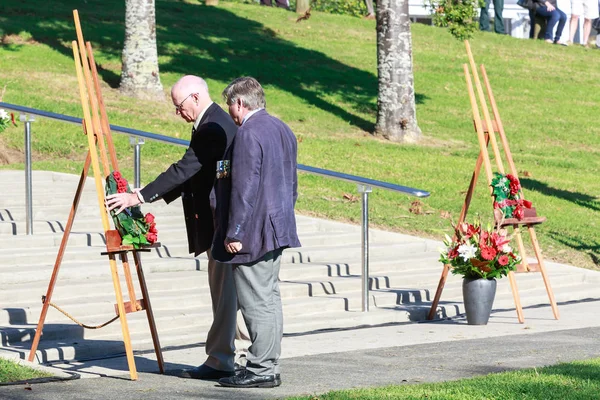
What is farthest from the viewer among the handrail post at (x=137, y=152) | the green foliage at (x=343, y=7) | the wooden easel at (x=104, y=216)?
the green foliage at (x=343, y=7)

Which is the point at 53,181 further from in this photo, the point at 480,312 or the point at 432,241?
the point at 480,312

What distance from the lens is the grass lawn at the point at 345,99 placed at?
15.4 metres

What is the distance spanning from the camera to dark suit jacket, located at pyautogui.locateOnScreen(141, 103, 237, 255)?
23.4 ft

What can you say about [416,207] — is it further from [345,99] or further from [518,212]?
[345,99]

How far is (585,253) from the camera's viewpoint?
1355 cm

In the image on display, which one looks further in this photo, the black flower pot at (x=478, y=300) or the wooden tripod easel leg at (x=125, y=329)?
the black flower pot at (x=478, y=300)

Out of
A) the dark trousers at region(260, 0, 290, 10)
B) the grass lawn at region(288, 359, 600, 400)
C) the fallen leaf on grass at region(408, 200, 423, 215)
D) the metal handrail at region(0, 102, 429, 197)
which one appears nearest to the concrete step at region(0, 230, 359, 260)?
the metal handrail at region(0, 102, 429, 197)

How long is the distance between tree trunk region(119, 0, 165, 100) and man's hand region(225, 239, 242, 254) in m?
12.8

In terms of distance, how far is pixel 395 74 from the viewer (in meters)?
19.2

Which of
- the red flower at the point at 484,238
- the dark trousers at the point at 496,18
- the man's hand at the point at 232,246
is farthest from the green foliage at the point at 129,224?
the dark trousers at the point at 496,18

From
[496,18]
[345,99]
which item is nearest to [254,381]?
[345,99]

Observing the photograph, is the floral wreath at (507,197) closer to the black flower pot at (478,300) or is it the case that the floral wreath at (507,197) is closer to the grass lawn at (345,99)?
the black flower pot at (478,300)

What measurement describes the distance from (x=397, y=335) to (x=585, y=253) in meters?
5.09

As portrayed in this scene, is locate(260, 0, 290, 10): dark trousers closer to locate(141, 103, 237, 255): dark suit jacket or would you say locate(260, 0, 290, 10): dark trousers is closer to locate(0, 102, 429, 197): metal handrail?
locate(0, 102, 429, 197): metal handrail
